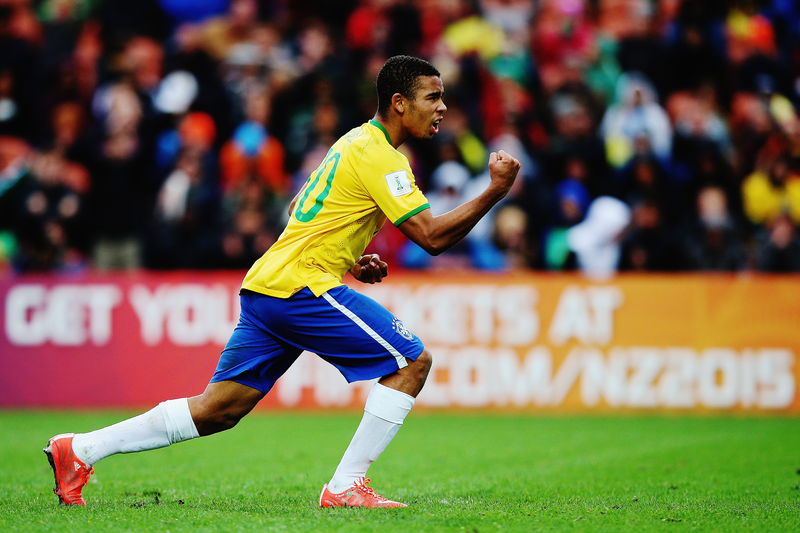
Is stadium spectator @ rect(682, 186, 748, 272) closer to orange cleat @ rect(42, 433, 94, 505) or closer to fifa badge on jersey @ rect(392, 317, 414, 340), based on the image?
fifa badge on jersey @ rect(392, 317, 414, 340)

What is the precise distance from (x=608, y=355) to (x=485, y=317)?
5.06ft

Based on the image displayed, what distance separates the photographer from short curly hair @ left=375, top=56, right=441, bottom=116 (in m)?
5.12

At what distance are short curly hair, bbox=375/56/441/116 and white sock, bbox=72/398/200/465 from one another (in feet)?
6.58

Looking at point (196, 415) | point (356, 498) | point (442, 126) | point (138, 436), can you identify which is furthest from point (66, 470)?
point (442, 126)

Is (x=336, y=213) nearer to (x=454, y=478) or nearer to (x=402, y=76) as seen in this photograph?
(x=402, y=76)

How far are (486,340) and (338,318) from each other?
21.9 ft

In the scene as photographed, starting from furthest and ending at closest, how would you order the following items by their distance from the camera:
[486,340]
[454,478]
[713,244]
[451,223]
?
1. [713,244]
2. [486,340]
3. [454,478]
4. [451,223]

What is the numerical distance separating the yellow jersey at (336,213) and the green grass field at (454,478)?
1.22 metres

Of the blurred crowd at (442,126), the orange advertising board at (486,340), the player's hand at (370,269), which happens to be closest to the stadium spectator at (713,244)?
the blurred crowd at (442,126)

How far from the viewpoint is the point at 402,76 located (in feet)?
16.9

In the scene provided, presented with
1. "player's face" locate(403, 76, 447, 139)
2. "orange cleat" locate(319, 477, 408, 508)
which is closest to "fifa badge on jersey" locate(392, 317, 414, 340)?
"orange cleat" locate(319, 477, 408, 508)

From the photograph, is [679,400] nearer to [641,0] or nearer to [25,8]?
[641,0]

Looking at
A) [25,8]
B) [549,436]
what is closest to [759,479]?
[549,436]


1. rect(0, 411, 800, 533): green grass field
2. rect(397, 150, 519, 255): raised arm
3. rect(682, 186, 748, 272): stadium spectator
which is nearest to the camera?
rect(0, 411, 800, 533): green grass field
